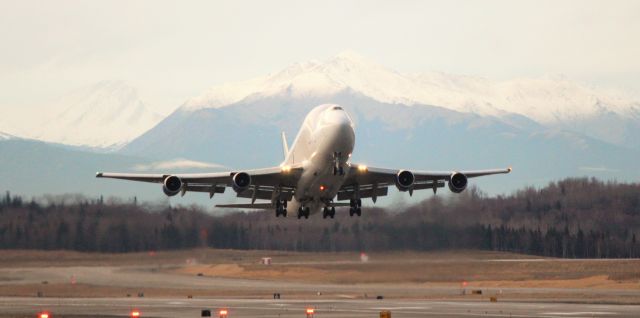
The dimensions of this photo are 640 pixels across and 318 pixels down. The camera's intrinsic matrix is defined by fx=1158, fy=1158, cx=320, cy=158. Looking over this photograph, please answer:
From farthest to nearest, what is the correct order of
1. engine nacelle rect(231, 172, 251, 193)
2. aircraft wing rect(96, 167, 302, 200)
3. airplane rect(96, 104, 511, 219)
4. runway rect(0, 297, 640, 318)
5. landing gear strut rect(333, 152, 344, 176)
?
1. runway rect(0, 297, 640, 318)
2. aircraft wing rect(96, 167, 302, 200)
3. engine nacelle rect(231, 172, 251, 193)
4. airplane rect(96, 104, 511, 219)
5. landing gear strut rect(333, 152, 344, 176)

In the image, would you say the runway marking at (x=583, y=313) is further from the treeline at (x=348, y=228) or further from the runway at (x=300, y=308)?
the treeline at (x=348, y=228)

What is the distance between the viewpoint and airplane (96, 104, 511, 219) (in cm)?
6125

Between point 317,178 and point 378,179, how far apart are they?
6533 millimetres

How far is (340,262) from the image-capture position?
108m

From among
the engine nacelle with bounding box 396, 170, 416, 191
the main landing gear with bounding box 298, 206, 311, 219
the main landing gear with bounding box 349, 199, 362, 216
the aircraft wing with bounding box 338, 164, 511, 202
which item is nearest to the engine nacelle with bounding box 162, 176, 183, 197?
the main landing gear with bounding box 298, 206, 311, 219

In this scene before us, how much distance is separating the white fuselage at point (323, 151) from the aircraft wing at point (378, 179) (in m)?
1.97

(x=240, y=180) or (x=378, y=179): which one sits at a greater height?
(x=378, y=179)

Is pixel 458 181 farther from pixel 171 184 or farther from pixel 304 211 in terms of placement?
pixel 171 184

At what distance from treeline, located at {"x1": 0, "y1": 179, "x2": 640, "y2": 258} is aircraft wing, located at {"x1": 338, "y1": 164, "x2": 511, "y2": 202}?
25871 millimetres

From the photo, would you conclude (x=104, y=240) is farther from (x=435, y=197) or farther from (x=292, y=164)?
(x=292, y=164)

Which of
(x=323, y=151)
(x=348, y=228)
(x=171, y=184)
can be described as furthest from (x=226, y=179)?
(x=348, y=228)

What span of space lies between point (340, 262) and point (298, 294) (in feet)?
33.9

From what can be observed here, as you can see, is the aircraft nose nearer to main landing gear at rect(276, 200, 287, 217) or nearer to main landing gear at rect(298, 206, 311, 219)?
main landing gear at rect(298, 206, 311, 219)

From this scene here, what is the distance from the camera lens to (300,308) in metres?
78.5
